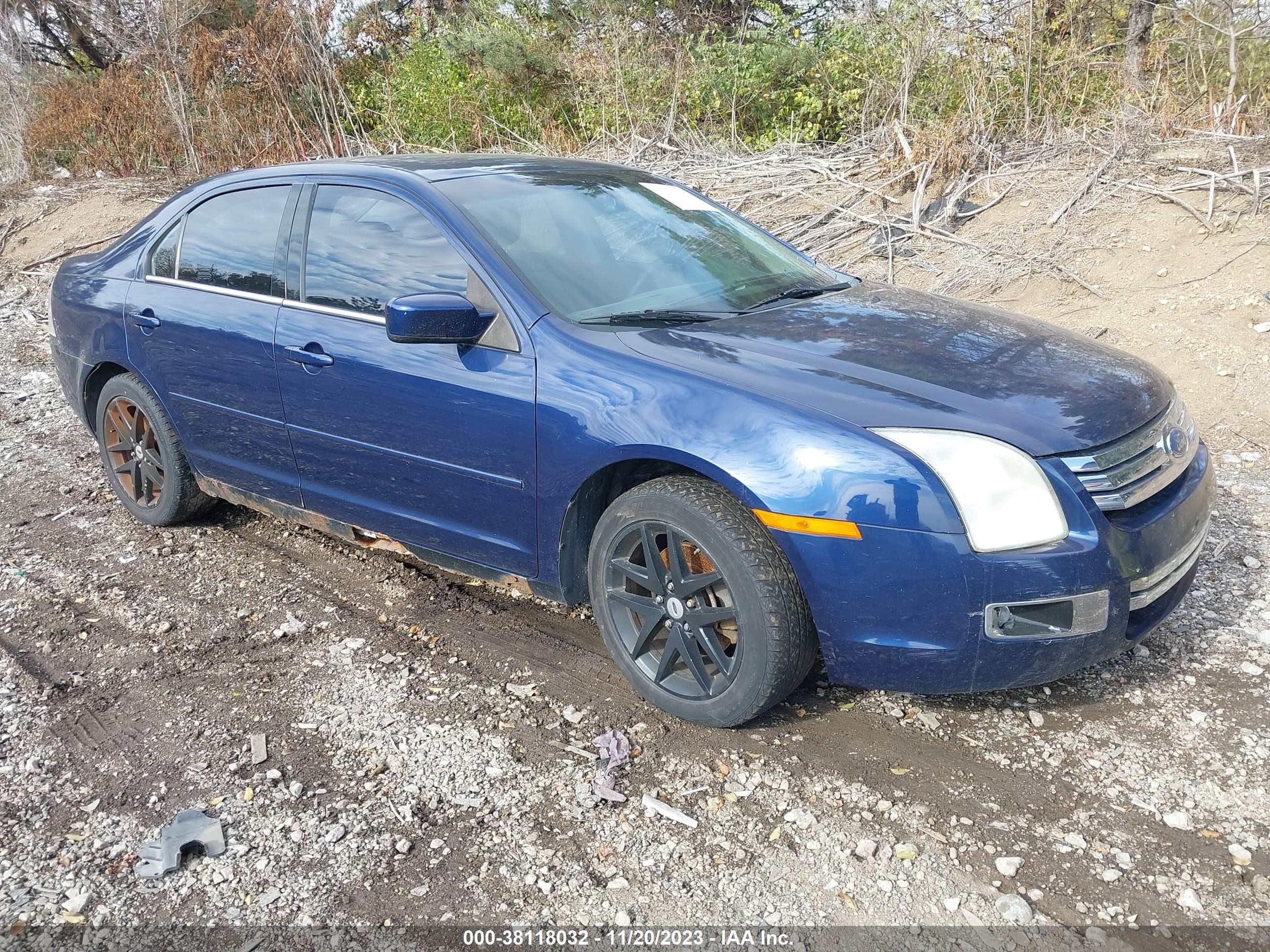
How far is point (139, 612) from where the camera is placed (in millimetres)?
4078

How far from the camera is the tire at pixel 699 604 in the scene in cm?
279

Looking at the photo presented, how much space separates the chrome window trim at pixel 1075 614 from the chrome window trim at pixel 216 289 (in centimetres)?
279

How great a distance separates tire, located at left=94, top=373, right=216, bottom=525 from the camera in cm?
460

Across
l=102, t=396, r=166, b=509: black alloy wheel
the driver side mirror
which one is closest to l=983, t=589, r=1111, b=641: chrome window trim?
the driver side mirror

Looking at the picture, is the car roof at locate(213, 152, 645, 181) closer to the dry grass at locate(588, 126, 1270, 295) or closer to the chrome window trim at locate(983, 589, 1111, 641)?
the chrome window trim at locate(983, 589, 1111, 641)

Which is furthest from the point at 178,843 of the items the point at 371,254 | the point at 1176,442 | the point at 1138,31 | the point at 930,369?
the point at 1138,31

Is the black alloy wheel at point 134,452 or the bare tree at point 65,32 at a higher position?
the bare tree at point 65,32

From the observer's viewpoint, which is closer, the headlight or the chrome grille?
the headlight

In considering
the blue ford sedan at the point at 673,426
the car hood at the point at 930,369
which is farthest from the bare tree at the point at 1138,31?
the car hood at the point at 930,369

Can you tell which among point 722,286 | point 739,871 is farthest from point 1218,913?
point 722,286

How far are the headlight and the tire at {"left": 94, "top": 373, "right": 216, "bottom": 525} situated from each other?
3379 mm

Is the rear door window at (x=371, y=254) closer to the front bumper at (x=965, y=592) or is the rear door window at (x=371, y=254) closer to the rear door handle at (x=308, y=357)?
the rear door handle at (x=308, y=357)

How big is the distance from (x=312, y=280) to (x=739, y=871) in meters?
2.59

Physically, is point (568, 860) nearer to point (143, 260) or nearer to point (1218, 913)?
point (1218, 913)
